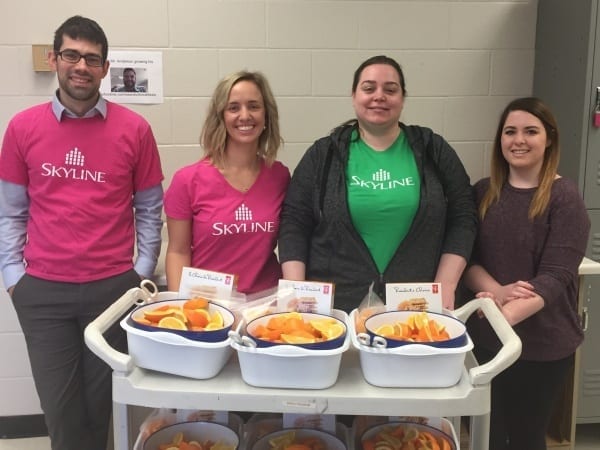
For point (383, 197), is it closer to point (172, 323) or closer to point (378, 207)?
point (378, 207)

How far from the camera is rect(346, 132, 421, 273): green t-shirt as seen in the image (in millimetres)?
1728

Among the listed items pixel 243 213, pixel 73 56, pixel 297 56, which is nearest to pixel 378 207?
pixel 243 213

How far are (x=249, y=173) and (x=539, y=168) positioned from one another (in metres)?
0.90

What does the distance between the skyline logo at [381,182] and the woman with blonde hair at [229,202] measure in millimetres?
278

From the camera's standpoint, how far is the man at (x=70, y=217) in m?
1.85

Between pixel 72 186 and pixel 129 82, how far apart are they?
2.82 ft

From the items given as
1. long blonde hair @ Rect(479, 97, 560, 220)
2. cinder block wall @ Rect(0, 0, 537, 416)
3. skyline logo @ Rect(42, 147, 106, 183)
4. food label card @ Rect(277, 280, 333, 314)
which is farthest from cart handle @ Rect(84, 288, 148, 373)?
cinder block wall @ Rect(0, 0, 537, 416)

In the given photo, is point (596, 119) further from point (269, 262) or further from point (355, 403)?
point (355, 403)

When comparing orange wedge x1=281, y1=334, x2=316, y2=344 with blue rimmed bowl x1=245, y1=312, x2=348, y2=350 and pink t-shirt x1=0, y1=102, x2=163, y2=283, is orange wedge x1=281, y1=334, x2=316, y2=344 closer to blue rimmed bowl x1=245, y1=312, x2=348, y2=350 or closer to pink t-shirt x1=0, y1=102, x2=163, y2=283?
blue rimmed bowl x1=245, y1=312, x2=348, y2=350

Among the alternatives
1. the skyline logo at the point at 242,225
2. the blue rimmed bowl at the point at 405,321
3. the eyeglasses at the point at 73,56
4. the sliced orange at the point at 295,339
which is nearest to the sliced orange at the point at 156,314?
the sliced orange at the point at 295,339

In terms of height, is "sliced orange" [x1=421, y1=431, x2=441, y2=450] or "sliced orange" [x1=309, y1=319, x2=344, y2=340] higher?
"sliced orange" [x1=309, y1=319, x2=344, y2=340]

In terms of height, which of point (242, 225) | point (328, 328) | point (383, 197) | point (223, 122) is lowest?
point (328, 328)

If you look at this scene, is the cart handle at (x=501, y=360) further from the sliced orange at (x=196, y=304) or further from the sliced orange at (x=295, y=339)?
the sliced orange at (x=196, y=304)

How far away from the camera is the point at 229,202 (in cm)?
183
